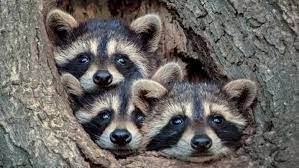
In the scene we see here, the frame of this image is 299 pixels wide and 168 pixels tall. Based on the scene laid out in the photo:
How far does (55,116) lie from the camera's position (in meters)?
4.92

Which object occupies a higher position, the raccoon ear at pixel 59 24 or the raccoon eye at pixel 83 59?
the raccoon ear at pixel 59 24

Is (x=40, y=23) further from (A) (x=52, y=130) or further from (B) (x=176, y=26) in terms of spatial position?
(B) (x=176, y=26)

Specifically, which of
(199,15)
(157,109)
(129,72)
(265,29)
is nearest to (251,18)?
(265,29)

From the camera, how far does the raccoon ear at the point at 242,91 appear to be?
5504 millimetres

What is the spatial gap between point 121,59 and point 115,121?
3.26 feet

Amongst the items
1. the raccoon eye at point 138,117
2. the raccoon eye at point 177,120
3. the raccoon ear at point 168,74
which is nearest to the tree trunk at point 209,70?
the raccoon ear at point 168,74

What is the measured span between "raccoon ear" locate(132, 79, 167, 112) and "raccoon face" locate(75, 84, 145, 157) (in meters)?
0.07

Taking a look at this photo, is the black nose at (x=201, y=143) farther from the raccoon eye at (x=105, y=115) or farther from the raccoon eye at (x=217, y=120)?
the raccoon eye at (x=105, y=115)

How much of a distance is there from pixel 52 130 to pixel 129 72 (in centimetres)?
194

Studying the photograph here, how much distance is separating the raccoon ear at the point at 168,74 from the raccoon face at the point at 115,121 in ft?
0.95

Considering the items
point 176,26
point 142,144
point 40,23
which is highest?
point 40,23

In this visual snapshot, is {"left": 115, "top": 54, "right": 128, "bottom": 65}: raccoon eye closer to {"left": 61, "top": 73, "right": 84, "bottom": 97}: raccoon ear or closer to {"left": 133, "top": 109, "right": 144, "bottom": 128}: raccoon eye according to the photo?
{"left": 61, "top": 73, "right": 84, "bottom": 97}: raccoon ear

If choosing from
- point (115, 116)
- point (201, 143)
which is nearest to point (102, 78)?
point (115, 116)

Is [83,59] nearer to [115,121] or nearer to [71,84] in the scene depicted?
[71,84]
